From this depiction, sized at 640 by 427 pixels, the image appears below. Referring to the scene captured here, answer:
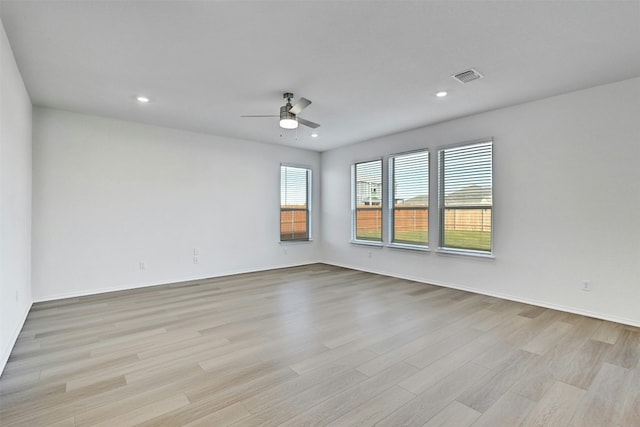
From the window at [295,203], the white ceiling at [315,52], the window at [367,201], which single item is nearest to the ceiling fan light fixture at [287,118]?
the white ceiling at [315,52]

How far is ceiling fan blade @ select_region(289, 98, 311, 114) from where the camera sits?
3.39 m

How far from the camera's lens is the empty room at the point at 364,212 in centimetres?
220

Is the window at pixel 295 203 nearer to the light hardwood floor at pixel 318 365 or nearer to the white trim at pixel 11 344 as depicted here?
the light hardwood floor at pixel 318 365

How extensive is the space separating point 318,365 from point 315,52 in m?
2.74

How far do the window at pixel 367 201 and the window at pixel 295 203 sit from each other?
118 centimetres

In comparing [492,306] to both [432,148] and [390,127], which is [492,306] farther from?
[390,127]

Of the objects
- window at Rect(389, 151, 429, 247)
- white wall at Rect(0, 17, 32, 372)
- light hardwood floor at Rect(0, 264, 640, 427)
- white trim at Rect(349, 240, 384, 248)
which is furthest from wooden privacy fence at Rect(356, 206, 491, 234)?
white wall at Rect(0, 17, 32, 372)

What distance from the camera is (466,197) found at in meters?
4.90

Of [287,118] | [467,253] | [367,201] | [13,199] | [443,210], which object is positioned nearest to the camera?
[13,199]

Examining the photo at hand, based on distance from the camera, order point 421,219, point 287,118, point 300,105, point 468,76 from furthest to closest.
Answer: point 421,219 → point 287,118 → point 300,105 → point 468,76

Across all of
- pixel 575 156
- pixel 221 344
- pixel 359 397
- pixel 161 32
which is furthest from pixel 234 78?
pixel 575 156

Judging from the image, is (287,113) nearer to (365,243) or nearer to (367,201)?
(367,201)

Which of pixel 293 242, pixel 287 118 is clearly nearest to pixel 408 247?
pixel 293 242

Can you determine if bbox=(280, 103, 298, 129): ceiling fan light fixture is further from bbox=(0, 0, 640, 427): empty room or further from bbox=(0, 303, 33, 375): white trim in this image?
bbox=(0, 303, 33, 375): white trim
